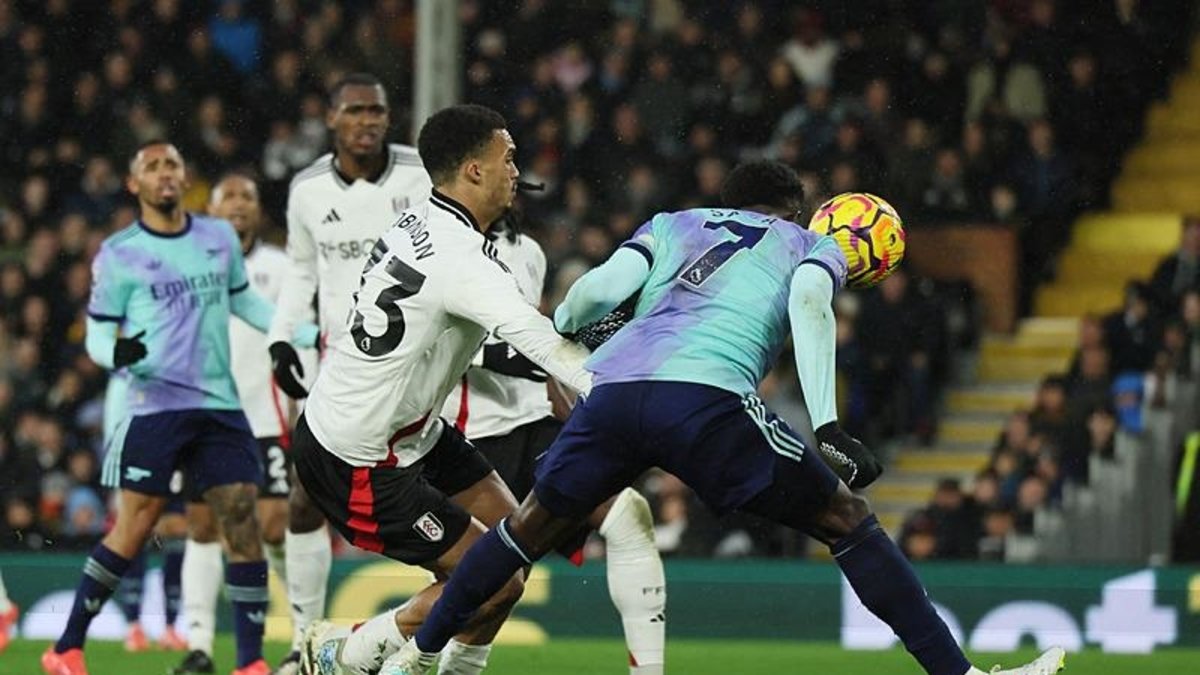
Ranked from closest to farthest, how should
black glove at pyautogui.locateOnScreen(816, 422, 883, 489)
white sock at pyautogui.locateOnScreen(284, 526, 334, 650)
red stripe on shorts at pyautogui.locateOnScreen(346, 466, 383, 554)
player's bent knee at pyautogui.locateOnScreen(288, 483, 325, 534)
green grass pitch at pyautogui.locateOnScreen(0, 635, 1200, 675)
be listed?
black glove at pyautogui.locateOnScreen(816, 422, 883, 489) < red stripe on shorts at pyautogui.locateOnScreen(346, 466, 383, 554) < player's bent knee at pyautogui.locateOnScreen(288, 483, 325, 534) < white sock at pyautogui.locateOnScreen(284, 526, 334, 650) < green grass pitch at pyautogui.locateOnScreen(0, 635, 1200, 675)

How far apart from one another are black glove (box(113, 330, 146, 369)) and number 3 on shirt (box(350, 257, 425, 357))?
2.41 metres

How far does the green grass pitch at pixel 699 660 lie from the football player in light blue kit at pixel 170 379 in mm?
811

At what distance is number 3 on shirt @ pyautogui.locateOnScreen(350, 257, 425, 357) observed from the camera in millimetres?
6805

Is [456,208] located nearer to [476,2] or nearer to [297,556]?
[297,556]

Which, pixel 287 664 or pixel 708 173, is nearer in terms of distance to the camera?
pixel 287 664

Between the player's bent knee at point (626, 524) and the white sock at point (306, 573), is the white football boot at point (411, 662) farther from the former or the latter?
the white sock at point (306, 573)

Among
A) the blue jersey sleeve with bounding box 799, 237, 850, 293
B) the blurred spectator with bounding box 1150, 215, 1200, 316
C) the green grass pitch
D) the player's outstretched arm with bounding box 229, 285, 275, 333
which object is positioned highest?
the blurred spectator with bounding box 1150, 215, 1200, 316

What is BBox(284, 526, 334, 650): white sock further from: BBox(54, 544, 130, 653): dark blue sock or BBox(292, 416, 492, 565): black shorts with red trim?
BBox(292, 416, 492, 565): black shorts with red trim

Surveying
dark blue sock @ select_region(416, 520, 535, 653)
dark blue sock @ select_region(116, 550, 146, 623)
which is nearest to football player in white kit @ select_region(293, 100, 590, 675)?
dark blue sock @ select_region(416, 520, 535, 653)

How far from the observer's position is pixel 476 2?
1677cm

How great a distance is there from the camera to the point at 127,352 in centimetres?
913

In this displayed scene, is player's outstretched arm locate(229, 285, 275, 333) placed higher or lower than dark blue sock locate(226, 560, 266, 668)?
higher

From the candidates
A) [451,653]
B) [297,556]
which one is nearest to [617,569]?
[451,653]

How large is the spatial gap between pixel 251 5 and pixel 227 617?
613 cm
